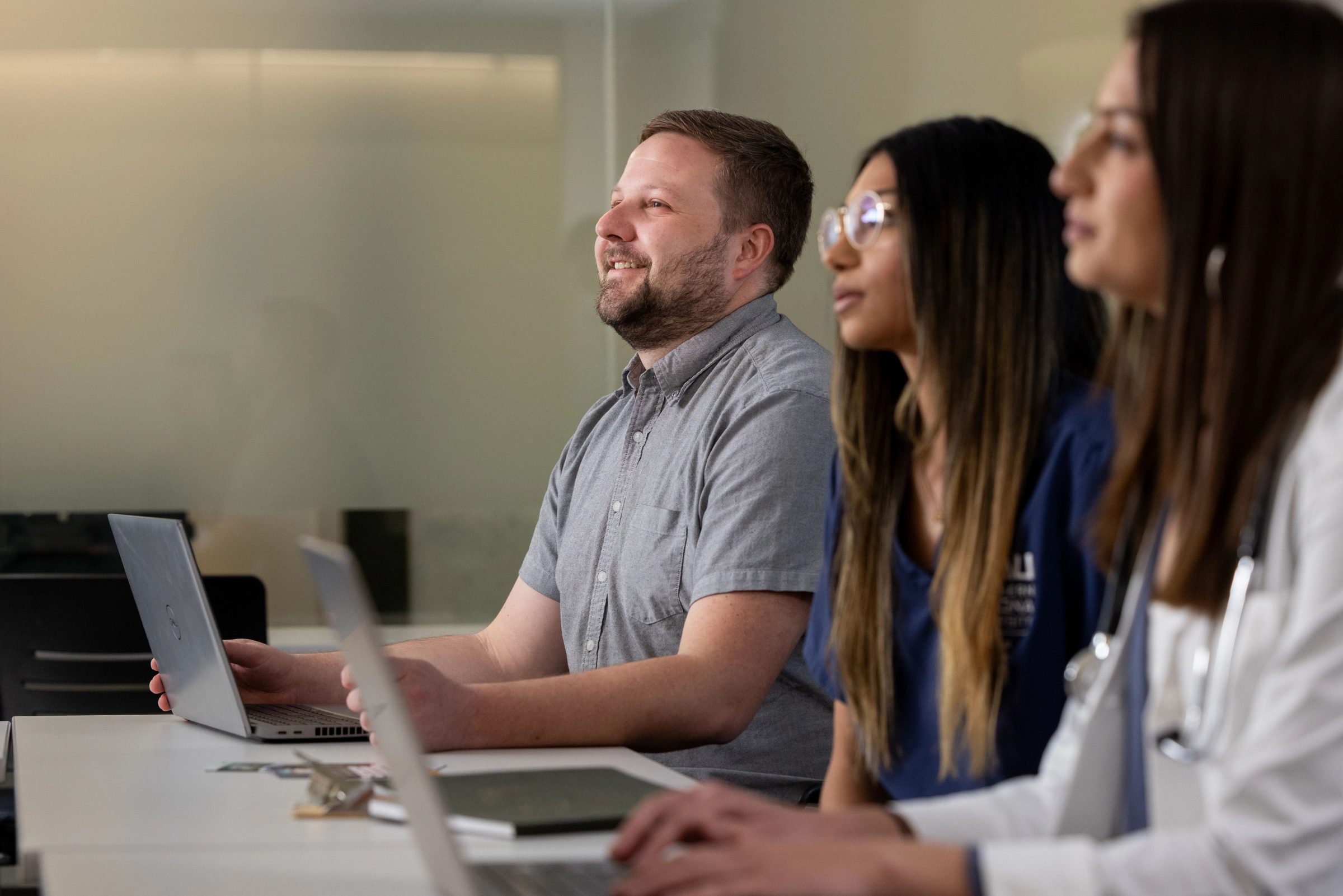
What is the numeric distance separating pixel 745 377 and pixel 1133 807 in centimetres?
115

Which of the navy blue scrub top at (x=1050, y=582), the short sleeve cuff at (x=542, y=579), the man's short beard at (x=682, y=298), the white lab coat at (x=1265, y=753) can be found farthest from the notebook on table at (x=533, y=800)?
the man's short beard at (x=682, y=298)

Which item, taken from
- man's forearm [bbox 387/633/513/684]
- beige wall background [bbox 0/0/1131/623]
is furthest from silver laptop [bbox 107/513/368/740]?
beige wall background [bbox 0/0/1131/623]

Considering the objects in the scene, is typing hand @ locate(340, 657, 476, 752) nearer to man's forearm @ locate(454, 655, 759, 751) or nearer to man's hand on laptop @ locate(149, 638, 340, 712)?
man's forearm @ locate(454, 655, 759, 751)

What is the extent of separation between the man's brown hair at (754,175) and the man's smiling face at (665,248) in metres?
0.02

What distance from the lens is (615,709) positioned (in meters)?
1.76

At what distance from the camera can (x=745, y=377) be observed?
2152 mm

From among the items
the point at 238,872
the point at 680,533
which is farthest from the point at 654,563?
the point at 238,872

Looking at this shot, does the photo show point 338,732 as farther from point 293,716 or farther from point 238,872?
point 238,872

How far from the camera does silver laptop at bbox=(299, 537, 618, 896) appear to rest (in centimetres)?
88

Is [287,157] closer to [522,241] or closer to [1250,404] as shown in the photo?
[522,241]

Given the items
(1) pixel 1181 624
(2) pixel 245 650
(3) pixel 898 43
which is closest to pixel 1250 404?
(1) pixel 1181 624

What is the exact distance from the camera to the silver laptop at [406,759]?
88cm

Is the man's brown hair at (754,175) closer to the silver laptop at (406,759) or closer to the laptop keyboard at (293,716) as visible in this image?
the laptop keyboard at (293,716)

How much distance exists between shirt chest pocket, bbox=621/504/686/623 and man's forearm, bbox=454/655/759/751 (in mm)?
256
